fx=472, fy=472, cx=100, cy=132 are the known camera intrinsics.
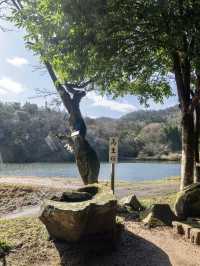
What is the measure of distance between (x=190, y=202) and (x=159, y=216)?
2.62ft

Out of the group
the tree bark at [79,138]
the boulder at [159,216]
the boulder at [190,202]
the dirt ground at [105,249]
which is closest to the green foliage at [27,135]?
the tree bark at [79,138]

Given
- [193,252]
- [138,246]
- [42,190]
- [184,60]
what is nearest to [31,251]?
[138,246]

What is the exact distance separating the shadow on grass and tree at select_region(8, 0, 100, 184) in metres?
5.51

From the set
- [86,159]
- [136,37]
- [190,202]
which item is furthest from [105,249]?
[86,159]

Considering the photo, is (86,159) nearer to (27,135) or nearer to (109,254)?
(109,254)

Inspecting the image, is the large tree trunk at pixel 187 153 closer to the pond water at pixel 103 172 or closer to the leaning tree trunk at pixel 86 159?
the leaning tree trunk at pixel 86 159

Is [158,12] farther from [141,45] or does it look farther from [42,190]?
[42,190]

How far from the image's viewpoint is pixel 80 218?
8.47 m

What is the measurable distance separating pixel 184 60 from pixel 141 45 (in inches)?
70.8

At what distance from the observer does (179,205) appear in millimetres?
11070

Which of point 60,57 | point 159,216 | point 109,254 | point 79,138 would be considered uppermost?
point 60,57

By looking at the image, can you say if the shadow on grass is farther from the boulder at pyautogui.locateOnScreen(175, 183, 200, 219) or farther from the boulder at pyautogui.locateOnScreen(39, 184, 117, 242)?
the boulder at pyautogui.locateOnScreen(175, 183, 200, 219)

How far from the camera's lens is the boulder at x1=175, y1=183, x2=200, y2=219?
35.9 feet

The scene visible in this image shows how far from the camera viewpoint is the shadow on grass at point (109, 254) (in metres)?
8.70
